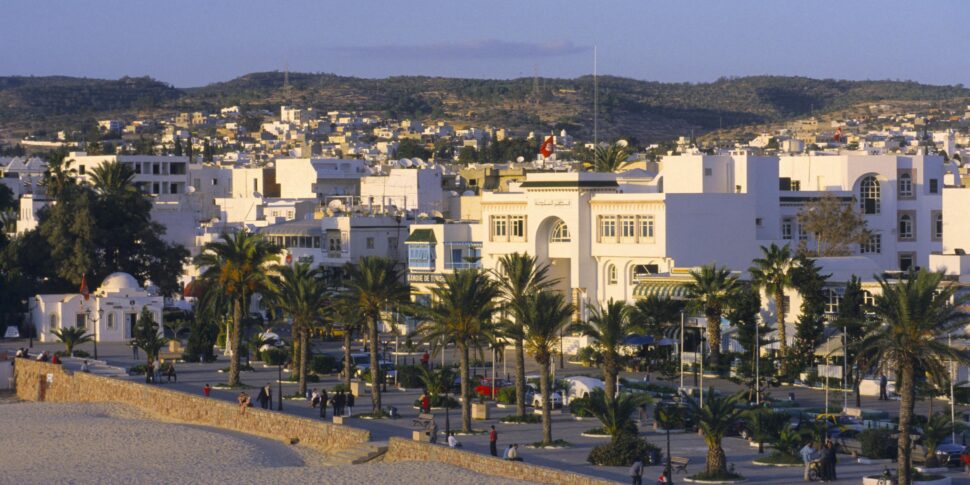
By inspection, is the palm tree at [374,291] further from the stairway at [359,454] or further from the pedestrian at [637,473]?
the pedestrian at [637,473]

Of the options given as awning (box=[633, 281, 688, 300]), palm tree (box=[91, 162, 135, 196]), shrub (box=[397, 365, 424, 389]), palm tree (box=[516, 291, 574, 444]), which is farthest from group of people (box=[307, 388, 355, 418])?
palm tree (box=[91, 162, 135, 196])

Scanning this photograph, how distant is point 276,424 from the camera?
49.3 m

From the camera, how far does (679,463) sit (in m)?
38.1

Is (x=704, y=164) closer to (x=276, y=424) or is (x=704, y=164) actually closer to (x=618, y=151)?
(x=618, y=151)

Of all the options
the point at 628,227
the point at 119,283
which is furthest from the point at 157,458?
the point at 119,283

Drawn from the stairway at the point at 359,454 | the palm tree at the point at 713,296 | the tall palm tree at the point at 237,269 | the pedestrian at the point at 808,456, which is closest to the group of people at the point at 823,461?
the pedestrian at the point at 808,456

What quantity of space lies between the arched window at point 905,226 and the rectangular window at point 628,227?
59.5 feet

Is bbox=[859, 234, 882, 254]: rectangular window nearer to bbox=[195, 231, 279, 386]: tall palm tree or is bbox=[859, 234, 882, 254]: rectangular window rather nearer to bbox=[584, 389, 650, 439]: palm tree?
bbox=[195, 231, 279, 386]: tall palm tree

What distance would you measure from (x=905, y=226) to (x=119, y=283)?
35.1 metres

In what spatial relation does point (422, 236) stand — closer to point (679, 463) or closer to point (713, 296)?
point (713, 296)

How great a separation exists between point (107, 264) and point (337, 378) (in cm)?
2691

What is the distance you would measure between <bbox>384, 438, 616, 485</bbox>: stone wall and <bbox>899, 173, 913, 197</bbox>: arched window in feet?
144

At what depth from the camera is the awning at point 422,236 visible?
250 ft

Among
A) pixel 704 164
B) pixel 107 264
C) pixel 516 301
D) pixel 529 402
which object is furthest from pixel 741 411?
pixel 107 264
